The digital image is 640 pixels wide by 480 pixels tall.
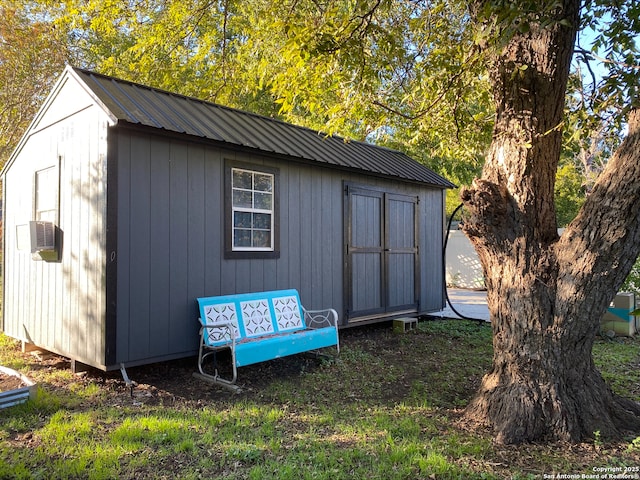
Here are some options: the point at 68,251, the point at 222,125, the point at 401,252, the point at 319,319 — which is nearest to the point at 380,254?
the point at 401,252

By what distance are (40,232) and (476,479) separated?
15.8ft

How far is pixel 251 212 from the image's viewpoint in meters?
5.57

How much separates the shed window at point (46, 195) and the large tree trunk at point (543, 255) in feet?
14.7

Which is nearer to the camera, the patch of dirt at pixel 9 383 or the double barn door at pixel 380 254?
the patch of dirt at pixel 9 383

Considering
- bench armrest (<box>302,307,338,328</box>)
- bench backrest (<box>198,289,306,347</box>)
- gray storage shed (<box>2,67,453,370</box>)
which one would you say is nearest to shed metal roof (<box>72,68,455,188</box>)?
gray storage shed (<box>2,67,453,370</box>)

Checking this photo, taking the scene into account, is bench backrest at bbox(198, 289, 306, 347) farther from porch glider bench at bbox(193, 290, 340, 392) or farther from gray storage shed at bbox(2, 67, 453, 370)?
gray storage shed at bbox(2, 67, 453, 370)

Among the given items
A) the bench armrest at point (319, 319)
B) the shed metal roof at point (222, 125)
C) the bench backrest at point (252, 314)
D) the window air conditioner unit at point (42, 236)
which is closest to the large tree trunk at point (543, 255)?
the shed metal roof at point (222, 125)

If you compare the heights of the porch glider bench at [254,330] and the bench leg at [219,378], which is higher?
the porch glider bench at [254,330]

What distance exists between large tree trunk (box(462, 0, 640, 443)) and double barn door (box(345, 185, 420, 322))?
323 centimetres

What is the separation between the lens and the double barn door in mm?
6938

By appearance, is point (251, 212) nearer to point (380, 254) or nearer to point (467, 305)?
point (380, 254)

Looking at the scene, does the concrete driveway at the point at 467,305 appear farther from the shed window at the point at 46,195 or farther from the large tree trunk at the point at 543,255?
the shed window at the point at 46,195

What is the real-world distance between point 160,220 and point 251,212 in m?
1.19

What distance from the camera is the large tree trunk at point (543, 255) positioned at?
322 centimetres
